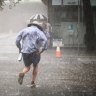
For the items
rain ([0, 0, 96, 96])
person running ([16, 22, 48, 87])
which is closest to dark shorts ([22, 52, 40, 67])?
person running ([16, 22, 48, 87])

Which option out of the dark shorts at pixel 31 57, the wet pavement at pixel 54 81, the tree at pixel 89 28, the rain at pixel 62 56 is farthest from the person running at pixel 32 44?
the tree at pixel 89 28

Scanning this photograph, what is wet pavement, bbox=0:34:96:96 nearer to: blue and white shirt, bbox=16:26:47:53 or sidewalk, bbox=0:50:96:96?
sidewalk, bbox=0:50:96:96

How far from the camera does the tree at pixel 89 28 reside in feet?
88.9

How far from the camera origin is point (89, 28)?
89.9 ft

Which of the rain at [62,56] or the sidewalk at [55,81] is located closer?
the sidewalk at [55,81]

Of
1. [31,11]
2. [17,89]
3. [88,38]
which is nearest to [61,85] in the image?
[17,89]

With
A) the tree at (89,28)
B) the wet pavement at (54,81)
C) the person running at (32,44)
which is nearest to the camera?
the wet pavement at (54,81)

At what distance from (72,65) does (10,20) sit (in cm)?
5049

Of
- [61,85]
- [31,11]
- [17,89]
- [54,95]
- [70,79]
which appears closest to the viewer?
[54,95]

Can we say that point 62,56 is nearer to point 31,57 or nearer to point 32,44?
point 31,57

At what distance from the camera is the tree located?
88.9ft

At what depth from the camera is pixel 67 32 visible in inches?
1116

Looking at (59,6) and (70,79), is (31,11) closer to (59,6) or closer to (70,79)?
(59,6)

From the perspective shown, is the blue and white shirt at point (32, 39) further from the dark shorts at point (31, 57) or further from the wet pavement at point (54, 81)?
the wet pavement at point (54, 81)
